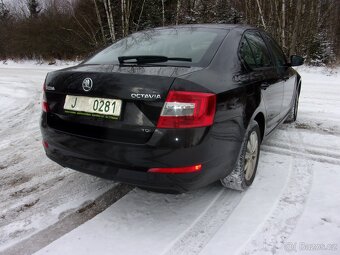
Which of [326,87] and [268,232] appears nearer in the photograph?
[268,232]

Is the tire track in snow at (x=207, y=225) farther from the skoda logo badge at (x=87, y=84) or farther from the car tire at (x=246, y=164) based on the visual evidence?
the skoda logo badge at (x=87, y=84)

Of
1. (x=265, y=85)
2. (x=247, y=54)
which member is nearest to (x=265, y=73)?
(x=265, y=85)

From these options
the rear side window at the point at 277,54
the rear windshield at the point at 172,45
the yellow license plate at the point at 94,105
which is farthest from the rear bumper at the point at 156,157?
the rear side window at the point at 277,54

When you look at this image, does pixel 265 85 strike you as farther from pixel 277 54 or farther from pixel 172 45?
pixel 277 54

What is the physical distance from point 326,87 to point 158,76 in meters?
8.11

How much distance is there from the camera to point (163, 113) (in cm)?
223

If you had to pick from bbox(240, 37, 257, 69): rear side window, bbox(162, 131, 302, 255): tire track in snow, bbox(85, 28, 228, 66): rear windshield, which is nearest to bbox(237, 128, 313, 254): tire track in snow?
bbox(162, 131, 302, 255): tire track in snow

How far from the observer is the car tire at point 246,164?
2.92 meters

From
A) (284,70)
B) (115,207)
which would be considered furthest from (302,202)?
(284,70)

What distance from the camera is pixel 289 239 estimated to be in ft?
8.00

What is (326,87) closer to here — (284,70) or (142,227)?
(284,70)

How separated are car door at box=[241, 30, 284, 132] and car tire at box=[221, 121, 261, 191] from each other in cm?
40

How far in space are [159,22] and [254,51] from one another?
17.0 meters

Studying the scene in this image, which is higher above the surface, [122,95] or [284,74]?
[122,95]
